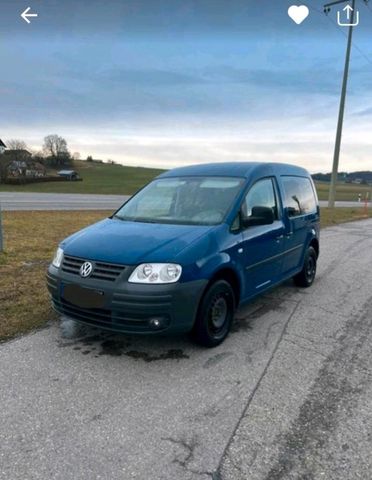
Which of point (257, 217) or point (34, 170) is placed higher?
point (34, 170)

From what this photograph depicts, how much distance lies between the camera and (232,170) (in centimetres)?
491

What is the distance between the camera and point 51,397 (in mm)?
3068

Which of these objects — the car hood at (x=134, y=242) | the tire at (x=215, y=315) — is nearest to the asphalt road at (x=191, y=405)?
the tire at (x=215, y=315)

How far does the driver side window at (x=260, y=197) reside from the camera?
447 centimetres

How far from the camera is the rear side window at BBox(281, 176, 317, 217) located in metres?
5.62

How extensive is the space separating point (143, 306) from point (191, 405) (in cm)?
88

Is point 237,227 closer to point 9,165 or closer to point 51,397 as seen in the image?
point 51,397

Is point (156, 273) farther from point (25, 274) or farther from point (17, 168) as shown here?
point (17, 168)

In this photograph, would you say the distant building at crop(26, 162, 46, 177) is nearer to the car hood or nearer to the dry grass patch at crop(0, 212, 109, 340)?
the dry grass patch at crop(0, 212, 109, 340)

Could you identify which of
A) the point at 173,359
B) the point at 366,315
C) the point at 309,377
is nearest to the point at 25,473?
the point at 173,359

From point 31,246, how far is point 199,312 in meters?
6.02

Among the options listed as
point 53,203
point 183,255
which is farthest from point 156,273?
point 53,203

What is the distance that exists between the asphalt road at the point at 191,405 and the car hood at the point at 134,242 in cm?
94

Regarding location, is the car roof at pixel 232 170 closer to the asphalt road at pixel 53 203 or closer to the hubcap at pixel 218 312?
the hubcap at pixel 218 312
